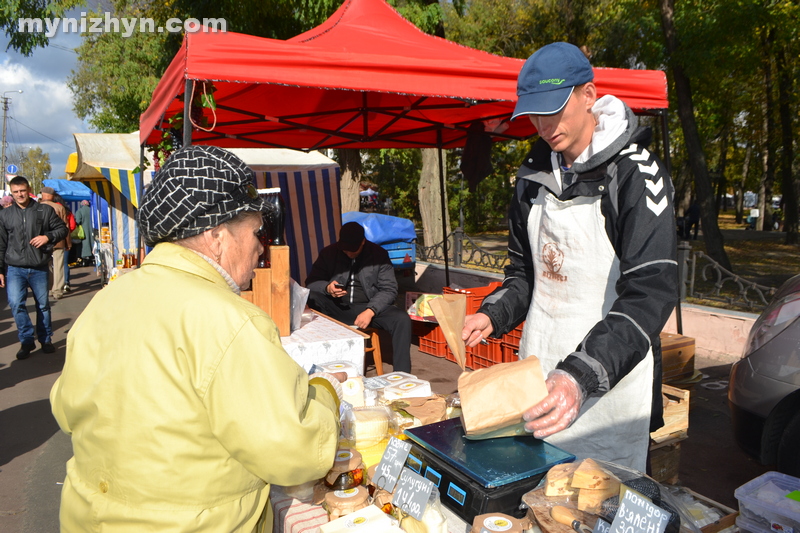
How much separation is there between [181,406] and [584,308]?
1.31m


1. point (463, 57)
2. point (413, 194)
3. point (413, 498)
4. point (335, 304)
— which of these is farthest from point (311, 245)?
point (413, 194)

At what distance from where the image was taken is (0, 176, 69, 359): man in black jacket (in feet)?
21.5

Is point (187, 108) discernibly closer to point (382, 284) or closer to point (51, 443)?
point (382, 284)

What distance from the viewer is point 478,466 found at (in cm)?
152

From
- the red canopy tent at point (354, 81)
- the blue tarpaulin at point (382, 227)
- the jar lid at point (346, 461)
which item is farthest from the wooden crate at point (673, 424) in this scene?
the blue tarpaulin at point (382, 227)

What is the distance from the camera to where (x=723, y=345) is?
601 centimetres

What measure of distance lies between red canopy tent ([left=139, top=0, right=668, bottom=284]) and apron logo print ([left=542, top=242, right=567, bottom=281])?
213 cm

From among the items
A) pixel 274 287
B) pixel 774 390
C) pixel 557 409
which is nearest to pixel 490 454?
pixel 557 409

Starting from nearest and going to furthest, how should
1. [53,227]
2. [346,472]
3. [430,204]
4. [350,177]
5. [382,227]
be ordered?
[346,472] → [53,227] → [382,227] → [350,177] → [430,204]

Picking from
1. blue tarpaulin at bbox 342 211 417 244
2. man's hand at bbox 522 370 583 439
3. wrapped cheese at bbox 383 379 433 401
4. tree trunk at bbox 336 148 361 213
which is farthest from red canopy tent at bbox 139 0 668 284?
tree trunk at bbox 336 148 361 213

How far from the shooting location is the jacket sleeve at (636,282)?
1.40 metres

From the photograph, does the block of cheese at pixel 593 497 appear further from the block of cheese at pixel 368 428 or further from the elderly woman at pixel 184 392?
the block of cheese at pixel 368 428

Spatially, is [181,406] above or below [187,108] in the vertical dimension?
below

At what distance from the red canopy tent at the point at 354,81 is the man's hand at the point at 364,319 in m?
2.03
